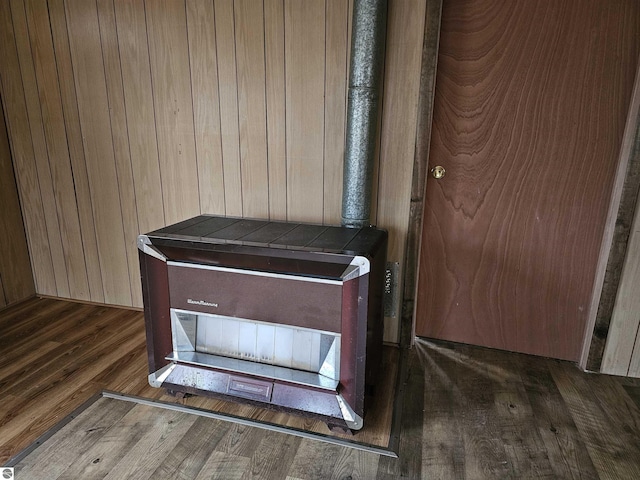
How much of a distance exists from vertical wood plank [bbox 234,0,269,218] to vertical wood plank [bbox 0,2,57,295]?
1315mm

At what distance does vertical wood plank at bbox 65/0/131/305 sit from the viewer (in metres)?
2.10

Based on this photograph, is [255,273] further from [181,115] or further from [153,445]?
[181,115]

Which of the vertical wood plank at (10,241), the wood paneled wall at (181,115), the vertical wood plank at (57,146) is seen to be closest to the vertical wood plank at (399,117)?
the wood paneled wall at (181,115)

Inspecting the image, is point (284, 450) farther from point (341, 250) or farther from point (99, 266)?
point (99, 266)

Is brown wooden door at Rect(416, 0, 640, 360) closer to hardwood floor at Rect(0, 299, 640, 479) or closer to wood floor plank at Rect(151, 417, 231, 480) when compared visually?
hardwood floor at Rect(0, 299, 640, 479)

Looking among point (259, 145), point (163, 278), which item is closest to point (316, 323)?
point (163, 278)

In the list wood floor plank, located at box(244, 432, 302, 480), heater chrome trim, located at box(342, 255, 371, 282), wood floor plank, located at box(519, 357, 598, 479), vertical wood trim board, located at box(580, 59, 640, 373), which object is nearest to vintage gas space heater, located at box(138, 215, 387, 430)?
heater chrome trim, located at box(342, 255, 371, 282)

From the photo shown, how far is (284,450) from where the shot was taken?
144 cm

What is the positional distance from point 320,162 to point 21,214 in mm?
1919

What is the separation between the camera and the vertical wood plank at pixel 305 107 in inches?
71.5

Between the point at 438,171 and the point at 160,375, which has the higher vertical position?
the point at 438,171

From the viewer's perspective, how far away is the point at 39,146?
7.76 feet

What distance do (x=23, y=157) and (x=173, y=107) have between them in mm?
1060

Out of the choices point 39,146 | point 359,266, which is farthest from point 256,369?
point 39,146
